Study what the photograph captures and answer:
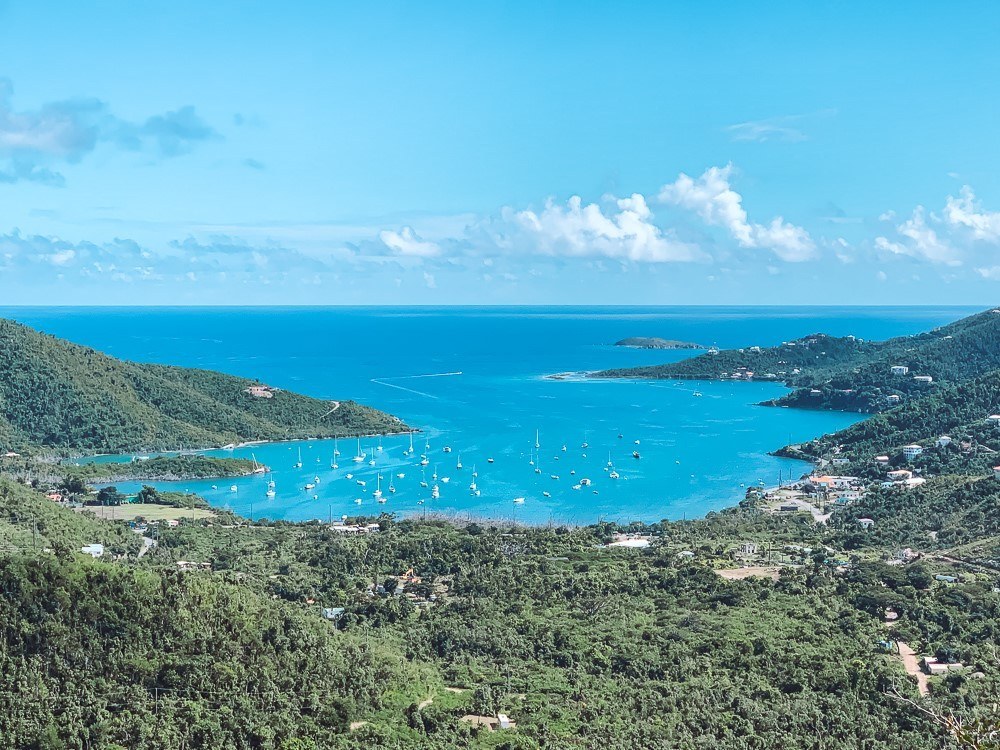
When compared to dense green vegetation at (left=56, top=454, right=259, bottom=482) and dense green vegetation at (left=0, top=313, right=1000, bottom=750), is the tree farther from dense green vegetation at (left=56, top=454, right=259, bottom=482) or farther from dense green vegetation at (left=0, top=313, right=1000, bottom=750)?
dense green vegetation at (left=56, top=454, right=259, bottom=482)

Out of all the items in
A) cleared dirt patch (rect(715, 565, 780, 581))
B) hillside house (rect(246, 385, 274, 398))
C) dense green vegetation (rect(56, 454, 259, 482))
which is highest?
hillside house (rect(246, 385, 274, 398))

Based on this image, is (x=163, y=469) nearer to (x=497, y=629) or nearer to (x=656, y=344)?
(x=497, y=629)

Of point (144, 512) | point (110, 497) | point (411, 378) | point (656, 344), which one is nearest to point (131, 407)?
point (110, 497)

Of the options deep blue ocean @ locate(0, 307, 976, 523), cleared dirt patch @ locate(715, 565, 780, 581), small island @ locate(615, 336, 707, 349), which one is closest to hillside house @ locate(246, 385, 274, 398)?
deep blue ocean @ locate(0, 307, 976, 523)

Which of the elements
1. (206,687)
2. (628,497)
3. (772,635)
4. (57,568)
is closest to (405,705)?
(206,687)

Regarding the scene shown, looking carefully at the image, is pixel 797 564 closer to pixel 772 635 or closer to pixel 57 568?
pixel 772 635
